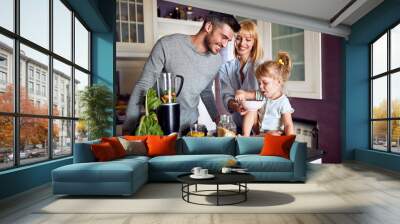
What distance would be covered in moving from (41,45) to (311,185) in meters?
4.33

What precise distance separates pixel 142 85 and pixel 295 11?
3.53m

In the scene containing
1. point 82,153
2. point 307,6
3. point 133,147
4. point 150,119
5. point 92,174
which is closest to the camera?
point 92,174

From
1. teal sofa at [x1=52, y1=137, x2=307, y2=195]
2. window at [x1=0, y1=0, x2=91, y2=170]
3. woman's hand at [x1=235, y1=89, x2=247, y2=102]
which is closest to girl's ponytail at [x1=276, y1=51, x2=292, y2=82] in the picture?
woman's hand at [x1=235, y1=89, x2=247, y2=102]

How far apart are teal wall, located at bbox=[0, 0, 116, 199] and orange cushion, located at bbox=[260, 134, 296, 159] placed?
3.27 metres

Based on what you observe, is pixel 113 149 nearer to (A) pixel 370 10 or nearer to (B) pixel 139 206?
(B) pixel 139 206

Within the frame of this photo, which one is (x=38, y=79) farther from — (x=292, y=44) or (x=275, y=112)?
(x=292, y=44)

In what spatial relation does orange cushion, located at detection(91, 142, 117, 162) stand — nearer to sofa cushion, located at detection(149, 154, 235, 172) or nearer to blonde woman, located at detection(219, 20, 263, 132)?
sofa cushion, located at detection(149, 154, 235, 172)

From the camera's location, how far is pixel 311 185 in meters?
5.46

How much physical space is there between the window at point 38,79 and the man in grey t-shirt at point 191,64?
1.39m

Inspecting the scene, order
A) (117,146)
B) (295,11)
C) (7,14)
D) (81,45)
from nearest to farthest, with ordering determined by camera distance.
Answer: (7,14) → (117,146) → (81,45) → (295,11)

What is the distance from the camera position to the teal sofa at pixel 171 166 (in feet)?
15.0

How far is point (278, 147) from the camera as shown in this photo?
6004 millimetres

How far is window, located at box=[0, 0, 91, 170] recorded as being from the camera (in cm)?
471

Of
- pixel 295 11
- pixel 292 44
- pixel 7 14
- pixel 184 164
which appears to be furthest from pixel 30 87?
pixel 292 44
